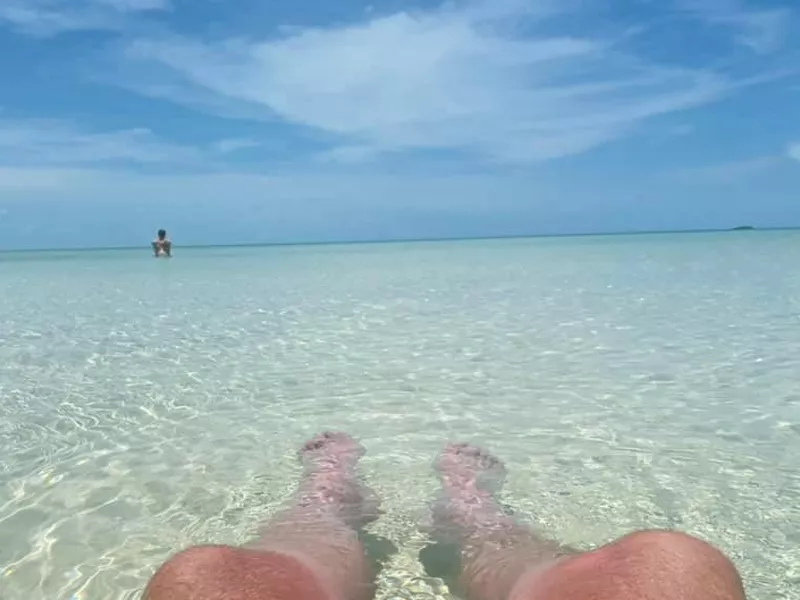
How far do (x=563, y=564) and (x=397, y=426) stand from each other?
2.80 meters

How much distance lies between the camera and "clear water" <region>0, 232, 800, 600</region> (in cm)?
302

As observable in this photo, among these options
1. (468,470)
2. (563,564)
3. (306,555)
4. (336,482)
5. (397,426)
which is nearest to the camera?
(563,564)

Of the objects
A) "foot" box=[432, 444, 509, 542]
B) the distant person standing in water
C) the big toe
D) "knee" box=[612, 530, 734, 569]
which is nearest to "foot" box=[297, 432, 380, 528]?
the big toe

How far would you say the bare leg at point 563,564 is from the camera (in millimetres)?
1577

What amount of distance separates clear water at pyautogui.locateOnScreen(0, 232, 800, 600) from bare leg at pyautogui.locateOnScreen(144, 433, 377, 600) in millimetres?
137

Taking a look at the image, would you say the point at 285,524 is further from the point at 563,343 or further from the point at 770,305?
the point at 770,305

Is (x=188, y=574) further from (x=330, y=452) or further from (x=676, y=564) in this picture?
(x=330, y=452)

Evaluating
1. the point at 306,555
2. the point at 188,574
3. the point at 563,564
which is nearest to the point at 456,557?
the point at 306,555

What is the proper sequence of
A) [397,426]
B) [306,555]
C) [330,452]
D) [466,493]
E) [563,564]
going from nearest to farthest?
[563,564], [306,555], [466,493], [330,452], [397,426]

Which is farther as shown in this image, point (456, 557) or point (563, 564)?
point (456, 557)

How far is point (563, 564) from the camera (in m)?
1.88

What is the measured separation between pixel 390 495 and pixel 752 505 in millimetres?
1637

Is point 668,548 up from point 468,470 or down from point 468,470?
up

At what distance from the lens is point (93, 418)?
493cm
